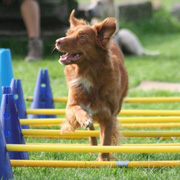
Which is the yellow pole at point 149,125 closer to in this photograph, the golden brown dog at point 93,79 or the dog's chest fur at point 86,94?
the golden brown dog at point 93,79

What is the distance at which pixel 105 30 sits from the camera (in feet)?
13.8

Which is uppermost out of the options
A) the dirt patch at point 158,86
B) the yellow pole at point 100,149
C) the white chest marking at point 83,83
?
the white chest marking at point 83,83

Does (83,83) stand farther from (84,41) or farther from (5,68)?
(5,68)

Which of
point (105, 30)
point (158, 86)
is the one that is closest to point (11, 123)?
point (105, 30)

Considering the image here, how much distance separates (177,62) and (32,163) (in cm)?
665

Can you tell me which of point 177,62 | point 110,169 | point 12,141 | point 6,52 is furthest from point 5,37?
point 110,169

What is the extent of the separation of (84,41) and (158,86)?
4136 mm

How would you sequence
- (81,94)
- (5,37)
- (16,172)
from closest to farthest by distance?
(16,172), (81,94), (5,37)

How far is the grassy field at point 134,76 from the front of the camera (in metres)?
3.83

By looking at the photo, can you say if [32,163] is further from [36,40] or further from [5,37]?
[5,37]

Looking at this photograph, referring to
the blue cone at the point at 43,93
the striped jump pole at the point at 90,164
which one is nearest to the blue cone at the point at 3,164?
the striped jump pole at the point at 90,164

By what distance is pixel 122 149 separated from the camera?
12.0 feet

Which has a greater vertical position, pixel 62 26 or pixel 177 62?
pixel 62 26

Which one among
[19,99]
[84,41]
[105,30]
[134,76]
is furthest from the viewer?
[134,76]
